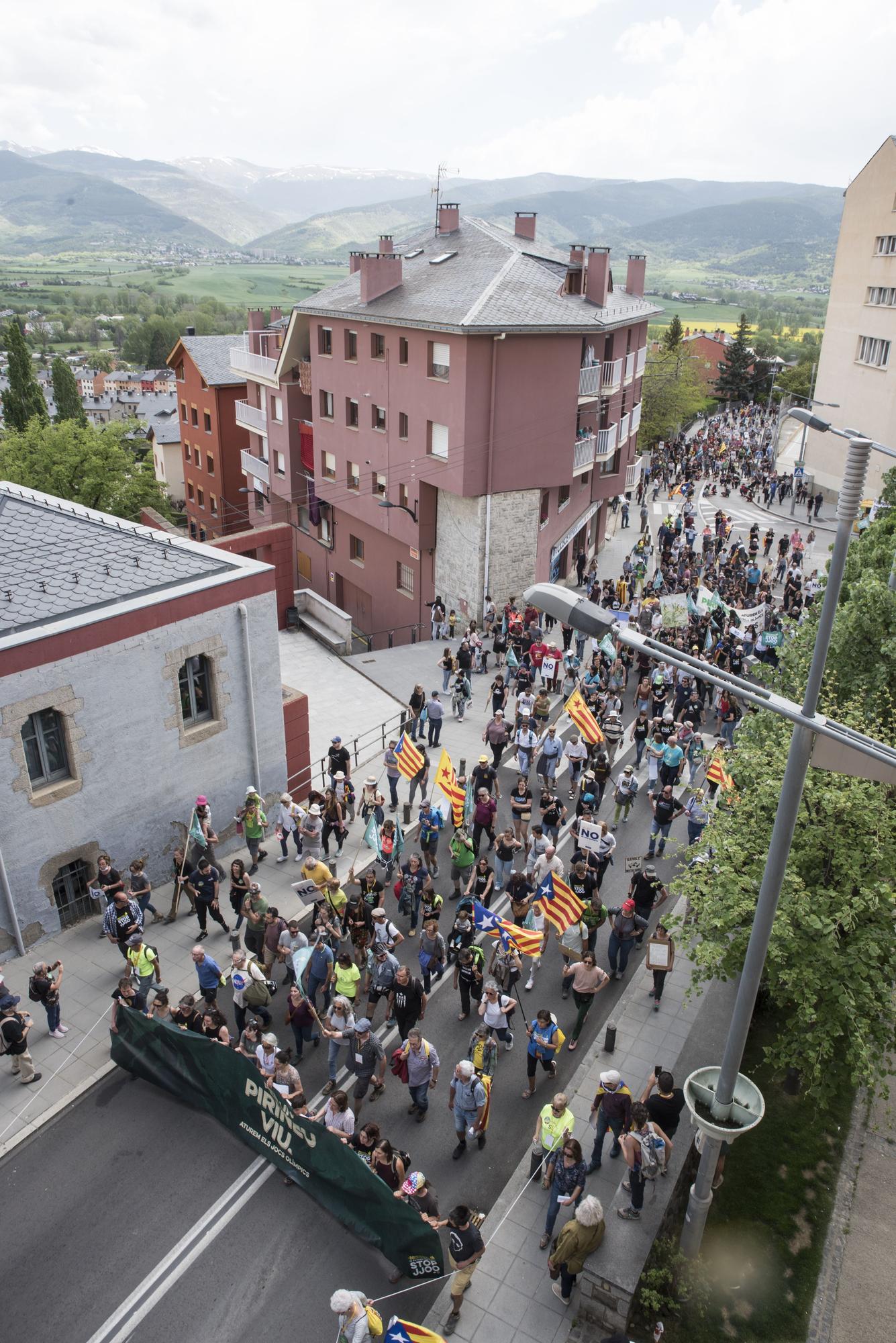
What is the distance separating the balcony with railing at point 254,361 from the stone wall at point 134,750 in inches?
1002

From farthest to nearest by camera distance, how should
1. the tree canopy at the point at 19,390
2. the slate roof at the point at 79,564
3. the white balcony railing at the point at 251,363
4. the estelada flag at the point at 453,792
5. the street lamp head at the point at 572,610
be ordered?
1. the tree canopy at the point at 19,390
2. the white balcony railing at the point at 251,363
3. the estelada flag at the point at 453,792
4. the slate roof at the point at 79,564
5. the street lamp head at the point at 572,610

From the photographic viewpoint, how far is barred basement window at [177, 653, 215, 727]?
1717cm

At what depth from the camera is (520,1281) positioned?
9766mm

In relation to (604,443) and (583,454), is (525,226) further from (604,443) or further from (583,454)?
(583,454)

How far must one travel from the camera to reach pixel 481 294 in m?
29.4

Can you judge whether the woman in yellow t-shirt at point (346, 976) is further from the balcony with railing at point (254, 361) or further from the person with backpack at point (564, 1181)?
the balcony with railing at point (254, 361)

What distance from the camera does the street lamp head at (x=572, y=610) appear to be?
749 centimetres

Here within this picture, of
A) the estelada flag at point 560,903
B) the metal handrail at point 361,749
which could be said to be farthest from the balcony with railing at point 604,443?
the estelada flag at point 560,903

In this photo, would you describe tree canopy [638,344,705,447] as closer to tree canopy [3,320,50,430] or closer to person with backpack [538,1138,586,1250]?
tree canopy [3,320,50,430]

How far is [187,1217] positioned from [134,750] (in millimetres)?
8023

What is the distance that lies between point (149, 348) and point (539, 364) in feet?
584

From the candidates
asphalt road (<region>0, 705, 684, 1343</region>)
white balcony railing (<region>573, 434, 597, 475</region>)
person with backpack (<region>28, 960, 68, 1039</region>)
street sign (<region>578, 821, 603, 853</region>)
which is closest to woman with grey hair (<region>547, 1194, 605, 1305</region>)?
asphalt road (<region>0, 705, 684, 1343</region>)

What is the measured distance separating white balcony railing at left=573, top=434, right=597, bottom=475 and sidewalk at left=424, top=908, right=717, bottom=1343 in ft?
74.5

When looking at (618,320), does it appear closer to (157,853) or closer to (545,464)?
(545,464)
